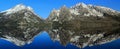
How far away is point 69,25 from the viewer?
1609cm

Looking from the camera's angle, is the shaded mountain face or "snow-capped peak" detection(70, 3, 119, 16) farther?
"snow-capped peak" detection(70, 3, 119, 16)

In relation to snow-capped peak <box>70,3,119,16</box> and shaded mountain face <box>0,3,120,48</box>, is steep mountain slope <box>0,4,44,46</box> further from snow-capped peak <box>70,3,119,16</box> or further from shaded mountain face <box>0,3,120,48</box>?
snow-capped peak <box>70,3,119,16</box>

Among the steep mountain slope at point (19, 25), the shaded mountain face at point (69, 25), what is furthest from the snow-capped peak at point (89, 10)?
the steep mountain slope at point (19, 25)

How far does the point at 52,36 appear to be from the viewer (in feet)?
51.8

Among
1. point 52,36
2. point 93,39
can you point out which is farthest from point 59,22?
point 93,39

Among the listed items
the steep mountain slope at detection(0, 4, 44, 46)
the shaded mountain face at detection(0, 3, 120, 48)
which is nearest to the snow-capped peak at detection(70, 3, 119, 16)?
the shaded mountain face at detection(0, 3, 120, 48)

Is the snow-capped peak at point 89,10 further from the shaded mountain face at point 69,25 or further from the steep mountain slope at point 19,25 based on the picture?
the steep mountain slope at point 19,25

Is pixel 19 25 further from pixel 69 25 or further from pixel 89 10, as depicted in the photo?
pixel 89 10

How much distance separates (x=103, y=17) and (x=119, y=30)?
0.91 meters

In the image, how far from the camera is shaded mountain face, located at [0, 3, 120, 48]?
51.7 ft

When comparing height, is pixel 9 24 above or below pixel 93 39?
above

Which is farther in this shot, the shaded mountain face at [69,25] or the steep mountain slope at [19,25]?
the steep mountain slope at [19,25]

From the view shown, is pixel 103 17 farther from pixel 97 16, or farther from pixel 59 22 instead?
pixel 59 22

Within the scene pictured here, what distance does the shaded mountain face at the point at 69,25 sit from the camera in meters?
15.8
